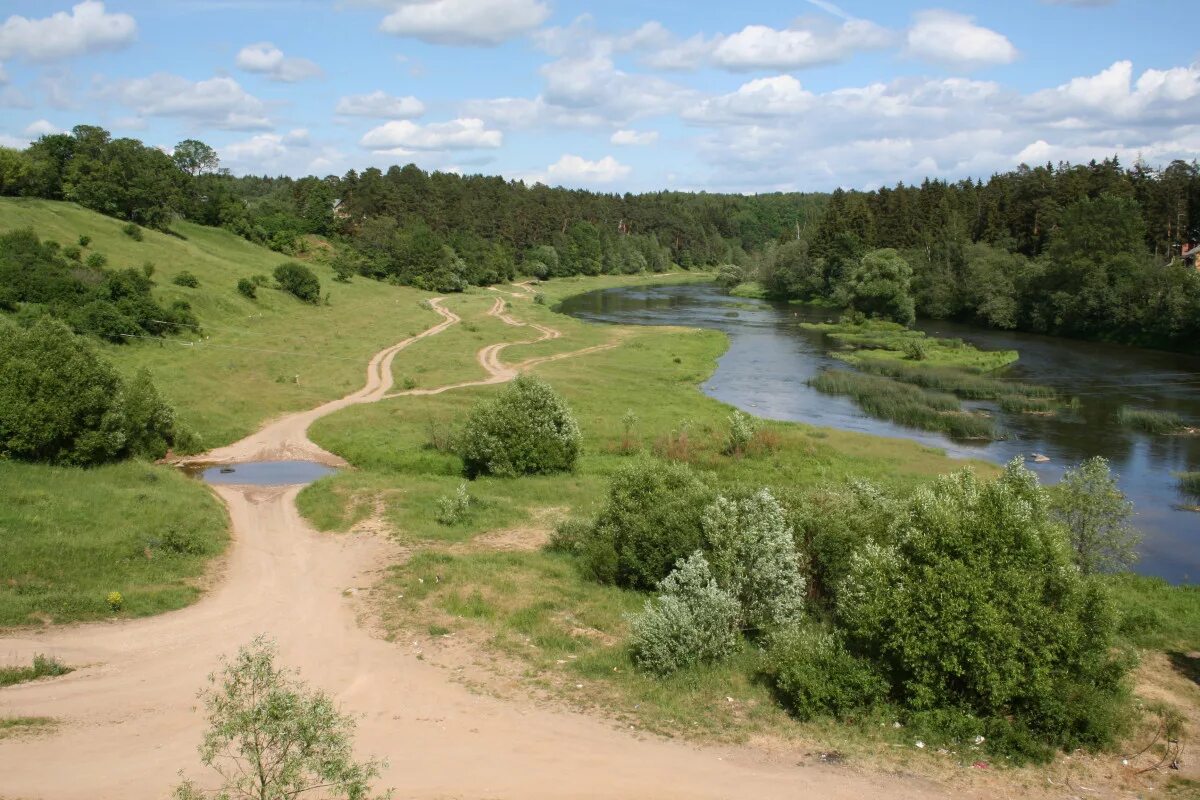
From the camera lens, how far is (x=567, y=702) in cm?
1942

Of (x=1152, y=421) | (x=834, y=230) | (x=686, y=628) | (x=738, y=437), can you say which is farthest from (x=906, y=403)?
(x=834, y=230)

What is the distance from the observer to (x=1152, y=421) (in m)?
53.1

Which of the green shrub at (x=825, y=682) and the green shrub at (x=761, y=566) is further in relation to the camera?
the green shrub at (x=761, y=566)

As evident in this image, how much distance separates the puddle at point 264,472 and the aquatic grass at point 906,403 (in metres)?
35.0

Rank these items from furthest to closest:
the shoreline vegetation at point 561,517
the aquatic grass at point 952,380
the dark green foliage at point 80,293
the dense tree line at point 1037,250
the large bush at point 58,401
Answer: the dense tree line at point 1037,250 < the aquatic grass at point 952,380 < the dark green foliage at point 80,293 < the large bush at point 58,401 < the shoreline vegetation at point 561,517

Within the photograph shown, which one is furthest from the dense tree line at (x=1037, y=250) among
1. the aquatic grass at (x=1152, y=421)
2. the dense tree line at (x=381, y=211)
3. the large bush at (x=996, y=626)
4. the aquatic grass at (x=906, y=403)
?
the large bush at (x=996, y=626)

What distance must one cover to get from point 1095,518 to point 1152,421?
30519 mm

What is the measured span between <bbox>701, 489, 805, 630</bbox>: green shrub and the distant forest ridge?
73680 mm

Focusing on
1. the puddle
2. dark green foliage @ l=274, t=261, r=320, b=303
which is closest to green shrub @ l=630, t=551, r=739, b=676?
the puddle

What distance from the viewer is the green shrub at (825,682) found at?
18.7 meters

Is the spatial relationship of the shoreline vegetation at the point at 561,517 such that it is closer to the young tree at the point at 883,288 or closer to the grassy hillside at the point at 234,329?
the grassy hillside at the point at 234,329

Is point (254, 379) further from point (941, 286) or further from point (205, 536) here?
point (941, 286)

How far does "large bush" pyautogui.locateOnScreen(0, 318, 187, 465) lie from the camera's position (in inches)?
1325

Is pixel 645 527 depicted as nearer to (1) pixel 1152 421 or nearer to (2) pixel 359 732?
(2) pixel 359 732
